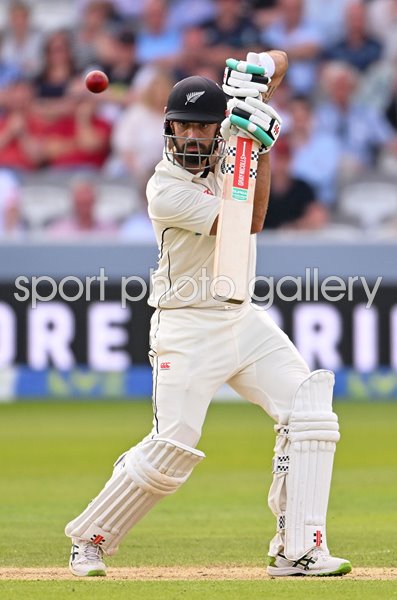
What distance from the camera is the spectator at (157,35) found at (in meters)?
15.3

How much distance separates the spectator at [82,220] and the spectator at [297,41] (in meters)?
2.75

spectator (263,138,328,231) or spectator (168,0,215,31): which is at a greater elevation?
spectator (168,0,215,31)

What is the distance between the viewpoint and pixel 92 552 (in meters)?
5.09

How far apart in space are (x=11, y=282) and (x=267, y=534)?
685 centimetres

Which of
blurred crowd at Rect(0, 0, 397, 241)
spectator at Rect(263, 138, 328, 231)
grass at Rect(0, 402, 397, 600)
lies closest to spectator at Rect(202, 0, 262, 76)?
blurred crowd at Rect(0, 0, 397, 241)

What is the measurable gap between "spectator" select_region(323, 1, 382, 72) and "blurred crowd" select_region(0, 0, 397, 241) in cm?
1

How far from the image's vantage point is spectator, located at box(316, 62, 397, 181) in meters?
14.6

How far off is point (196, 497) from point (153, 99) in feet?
24.9

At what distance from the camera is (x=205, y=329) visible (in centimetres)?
504

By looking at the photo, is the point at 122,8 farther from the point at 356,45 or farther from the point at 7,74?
the point at 356,45

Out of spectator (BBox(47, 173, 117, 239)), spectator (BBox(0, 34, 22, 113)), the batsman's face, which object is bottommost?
the batsman's face

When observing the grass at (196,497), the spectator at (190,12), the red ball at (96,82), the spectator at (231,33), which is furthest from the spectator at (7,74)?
the red ball at (96,82)

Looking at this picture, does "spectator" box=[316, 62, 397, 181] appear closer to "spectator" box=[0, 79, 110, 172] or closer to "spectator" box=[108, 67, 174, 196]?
"spectator" box=[108, 67, 174, 196]

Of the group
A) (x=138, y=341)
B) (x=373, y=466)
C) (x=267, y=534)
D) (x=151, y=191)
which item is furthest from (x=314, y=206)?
(x=151, y=191)
